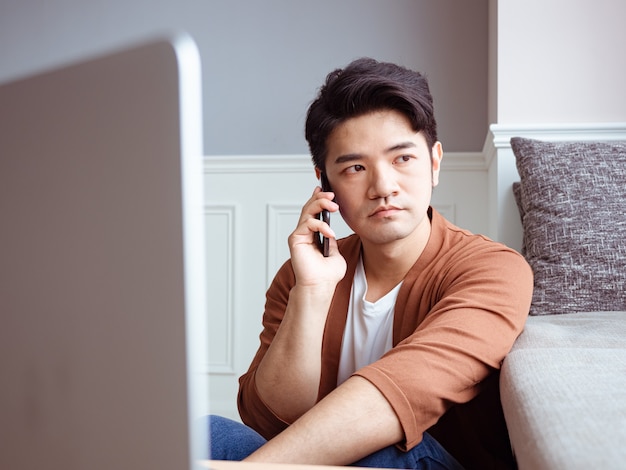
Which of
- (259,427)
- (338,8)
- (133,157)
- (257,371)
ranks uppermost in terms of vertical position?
(338,8)

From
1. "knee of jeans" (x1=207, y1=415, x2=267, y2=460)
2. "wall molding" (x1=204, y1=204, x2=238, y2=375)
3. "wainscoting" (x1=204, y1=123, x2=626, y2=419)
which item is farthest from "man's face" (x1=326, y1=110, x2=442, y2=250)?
"wall molding" (x1=204, y1=204, x2=238, y2=375)

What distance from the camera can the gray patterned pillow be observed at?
1553mm

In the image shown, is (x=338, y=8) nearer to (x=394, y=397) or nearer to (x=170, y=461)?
(x=394, y=397)

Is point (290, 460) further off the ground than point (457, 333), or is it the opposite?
point (457, 333)

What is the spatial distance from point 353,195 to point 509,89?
2.96 ft

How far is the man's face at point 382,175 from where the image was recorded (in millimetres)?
1442

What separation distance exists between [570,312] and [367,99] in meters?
0.63

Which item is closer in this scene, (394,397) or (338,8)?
(394,397)

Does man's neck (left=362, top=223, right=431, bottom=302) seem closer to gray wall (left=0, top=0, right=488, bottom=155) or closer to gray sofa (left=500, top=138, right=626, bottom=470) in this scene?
gray sofa (left=500, top=138, right=626, bottom=470)

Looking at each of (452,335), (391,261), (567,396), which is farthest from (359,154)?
(567,396)

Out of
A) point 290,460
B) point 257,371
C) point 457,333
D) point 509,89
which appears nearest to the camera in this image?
point 290,460

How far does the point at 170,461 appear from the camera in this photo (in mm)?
407

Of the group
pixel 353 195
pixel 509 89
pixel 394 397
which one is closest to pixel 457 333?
pixel 394 397

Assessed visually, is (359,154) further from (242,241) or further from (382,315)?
(242,241)
